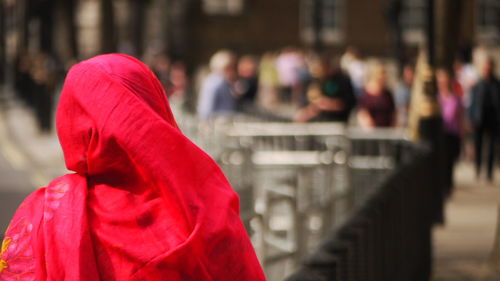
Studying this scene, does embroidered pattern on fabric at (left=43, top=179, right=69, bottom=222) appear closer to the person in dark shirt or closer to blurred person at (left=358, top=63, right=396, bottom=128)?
Answer: blurred person at (left=358, top=63, right=396, bottom=128)

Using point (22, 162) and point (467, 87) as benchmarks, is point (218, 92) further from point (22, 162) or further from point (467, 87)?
point (467, 87)

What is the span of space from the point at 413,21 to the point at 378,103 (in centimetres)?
3531

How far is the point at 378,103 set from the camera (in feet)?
52.7

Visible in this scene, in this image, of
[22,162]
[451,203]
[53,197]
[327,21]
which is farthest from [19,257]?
[327,21]

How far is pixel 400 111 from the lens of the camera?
A: 79.9 feet

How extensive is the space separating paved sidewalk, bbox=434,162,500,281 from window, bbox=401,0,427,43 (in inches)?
1300

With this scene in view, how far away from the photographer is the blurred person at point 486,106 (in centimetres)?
1694

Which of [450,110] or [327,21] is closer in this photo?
[450,110]

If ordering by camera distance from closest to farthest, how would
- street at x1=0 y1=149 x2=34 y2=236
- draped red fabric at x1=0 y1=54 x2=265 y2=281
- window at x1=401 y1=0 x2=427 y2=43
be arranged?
draped red fabric at x1=0 y1=54 x2=265 y2=281 < street at x1=0 y1=149 x2=34 y2=236 < window at x1=401 y1=0 x2=427 y2=43

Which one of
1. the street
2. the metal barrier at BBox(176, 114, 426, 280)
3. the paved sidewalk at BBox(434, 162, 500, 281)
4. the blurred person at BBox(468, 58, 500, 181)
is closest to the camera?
the metal barrier at BBox(176, 114, 426, 280)

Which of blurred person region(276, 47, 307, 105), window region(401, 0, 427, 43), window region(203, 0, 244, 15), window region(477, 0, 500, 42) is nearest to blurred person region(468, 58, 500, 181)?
blurred person region(276, 47, 307, 105)

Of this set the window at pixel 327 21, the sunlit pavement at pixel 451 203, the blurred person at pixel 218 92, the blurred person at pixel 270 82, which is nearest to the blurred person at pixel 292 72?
the blurred person at pixel 270 82

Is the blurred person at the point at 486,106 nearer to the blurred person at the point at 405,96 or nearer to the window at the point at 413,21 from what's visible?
the blurred person at the point at 405,96

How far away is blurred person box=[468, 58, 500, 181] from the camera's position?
16.9 metres
